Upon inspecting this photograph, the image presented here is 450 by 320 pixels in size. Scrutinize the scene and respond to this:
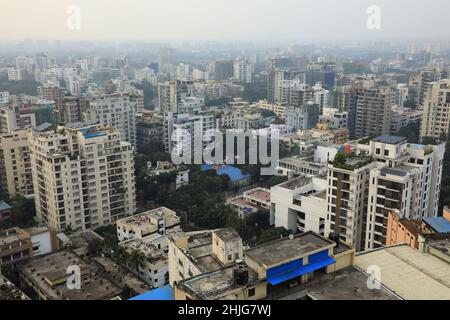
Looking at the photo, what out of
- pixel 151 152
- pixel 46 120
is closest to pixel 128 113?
pixel 151 152

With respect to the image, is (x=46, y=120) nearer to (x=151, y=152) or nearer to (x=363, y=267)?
(x=151, y=152)

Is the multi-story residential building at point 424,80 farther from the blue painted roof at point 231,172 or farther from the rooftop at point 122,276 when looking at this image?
the rooftop at point 122,276

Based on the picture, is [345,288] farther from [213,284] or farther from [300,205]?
[300,205]

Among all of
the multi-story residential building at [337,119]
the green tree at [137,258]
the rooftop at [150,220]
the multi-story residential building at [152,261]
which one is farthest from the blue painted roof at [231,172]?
the multi-story residential building at [337,119]

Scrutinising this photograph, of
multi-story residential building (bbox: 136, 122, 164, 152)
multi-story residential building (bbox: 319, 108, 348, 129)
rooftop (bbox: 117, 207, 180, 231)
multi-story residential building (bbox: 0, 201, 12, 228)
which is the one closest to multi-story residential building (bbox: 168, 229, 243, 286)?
rooftop (bbox: 117, 207, 180, 231)

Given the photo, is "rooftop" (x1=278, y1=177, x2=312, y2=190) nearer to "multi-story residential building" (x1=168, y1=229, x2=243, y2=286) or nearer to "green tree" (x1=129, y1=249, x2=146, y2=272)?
"green tree" (x1=129, y1=249, x2=146, y2=272)

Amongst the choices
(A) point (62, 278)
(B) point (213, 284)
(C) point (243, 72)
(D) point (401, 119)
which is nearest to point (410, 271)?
(B) point (213, 284)

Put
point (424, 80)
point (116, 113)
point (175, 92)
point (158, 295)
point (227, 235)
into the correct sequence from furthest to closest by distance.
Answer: point (424, 80) → point (175, 92) → point (116, 113) → point (227, 235) → point (158, 295)
